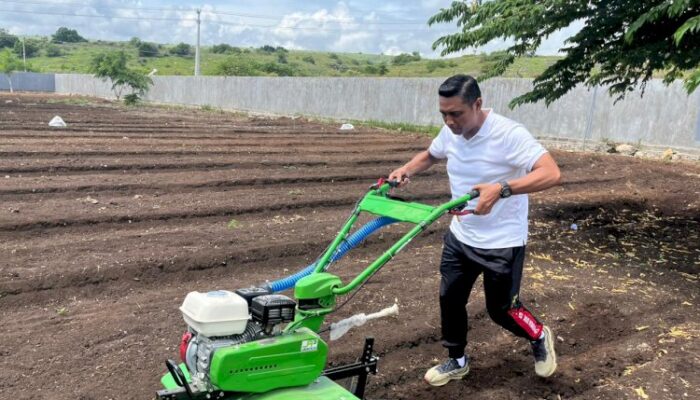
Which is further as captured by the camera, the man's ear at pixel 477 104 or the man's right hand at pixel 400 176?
the man's right hand at pixel 400 176

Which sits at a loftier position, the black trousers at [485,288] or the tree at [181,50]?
the tree at [181,50]

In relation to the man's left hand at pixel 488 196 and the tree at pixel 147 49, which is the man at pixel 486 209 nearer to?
the man's left hand at pixel 488 196

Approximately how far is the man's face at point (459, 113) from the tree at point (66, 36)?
143m

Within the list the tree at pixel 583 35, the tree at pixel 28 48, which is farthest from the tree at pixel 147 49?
the tree at pixel 583 35

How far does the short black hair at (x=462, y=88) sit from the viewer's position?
3.15m

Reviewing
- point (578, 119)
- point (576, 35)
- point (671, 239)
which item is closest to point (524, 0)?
point (576, 35)

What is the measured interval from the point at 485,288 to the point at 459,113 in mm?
1068

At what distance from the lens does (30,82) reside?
6519 cm

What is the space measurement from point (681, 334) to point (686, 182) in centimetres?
803

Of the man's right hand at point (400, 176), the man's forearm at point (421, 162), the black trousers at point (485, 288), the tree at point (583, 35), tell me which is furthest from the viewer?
the tree at point (583, 35)

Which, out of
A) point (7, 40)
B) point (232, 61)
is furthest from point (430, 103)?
point (7, 40)

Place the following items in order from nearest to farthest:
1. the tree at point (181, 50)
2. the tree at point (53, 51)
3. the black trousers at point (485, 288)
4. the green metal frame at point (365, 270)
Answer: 1. the green metal frame at point (365, 270)
2. the black trousers at point (485, 288)
3. the tree at point (53, 51)
4. the tree at point (181, 50)

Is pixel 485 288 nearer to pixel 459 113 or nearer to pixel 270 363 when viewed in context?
pixel 459 113

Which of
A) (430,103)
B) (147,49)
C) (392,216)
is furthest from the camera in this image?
(147,49)
